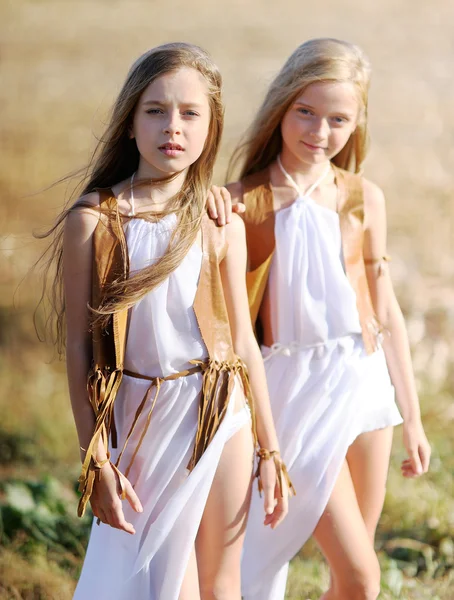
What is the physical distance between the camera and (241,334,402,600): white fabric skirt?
2562 millimetres

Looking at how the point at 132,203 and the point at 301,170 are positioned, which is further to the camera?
the point at 301,170

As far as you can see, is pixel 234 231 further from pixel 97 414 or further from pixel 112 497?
pixel 112 497

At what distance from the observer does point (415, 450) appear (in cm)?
278

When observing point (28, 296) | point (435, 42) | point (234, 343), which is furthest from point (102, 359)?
point (435, 42)

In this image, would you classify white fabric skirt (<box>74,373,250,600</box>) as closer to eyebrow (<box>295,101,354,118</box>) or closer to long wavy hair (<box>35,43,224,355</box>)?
long wavy hair (<box>35,43,224,355</box>)

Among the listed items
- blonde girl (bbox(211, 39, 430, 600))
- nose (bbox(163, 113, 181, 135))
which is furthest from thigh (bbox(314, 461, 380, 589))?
nose (bbox(163, 113, 181, 135))

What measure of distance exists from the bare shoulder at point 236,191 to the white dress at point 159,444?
50 centimetres

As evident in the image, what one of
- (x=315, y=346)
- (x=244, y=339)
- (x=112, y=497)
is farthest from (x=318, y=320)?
(x=112, y=497)

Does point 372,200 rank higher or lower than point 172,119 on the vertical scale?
lower

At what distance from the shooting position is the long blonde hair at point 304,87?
259cm

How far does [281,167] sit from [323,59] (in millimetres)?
350

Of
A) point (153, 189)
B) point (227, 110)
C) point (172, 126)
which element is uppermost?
point (227, 110)

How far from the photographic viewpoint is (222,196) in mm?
2336

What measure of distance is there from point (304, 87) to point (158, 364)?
989mm
